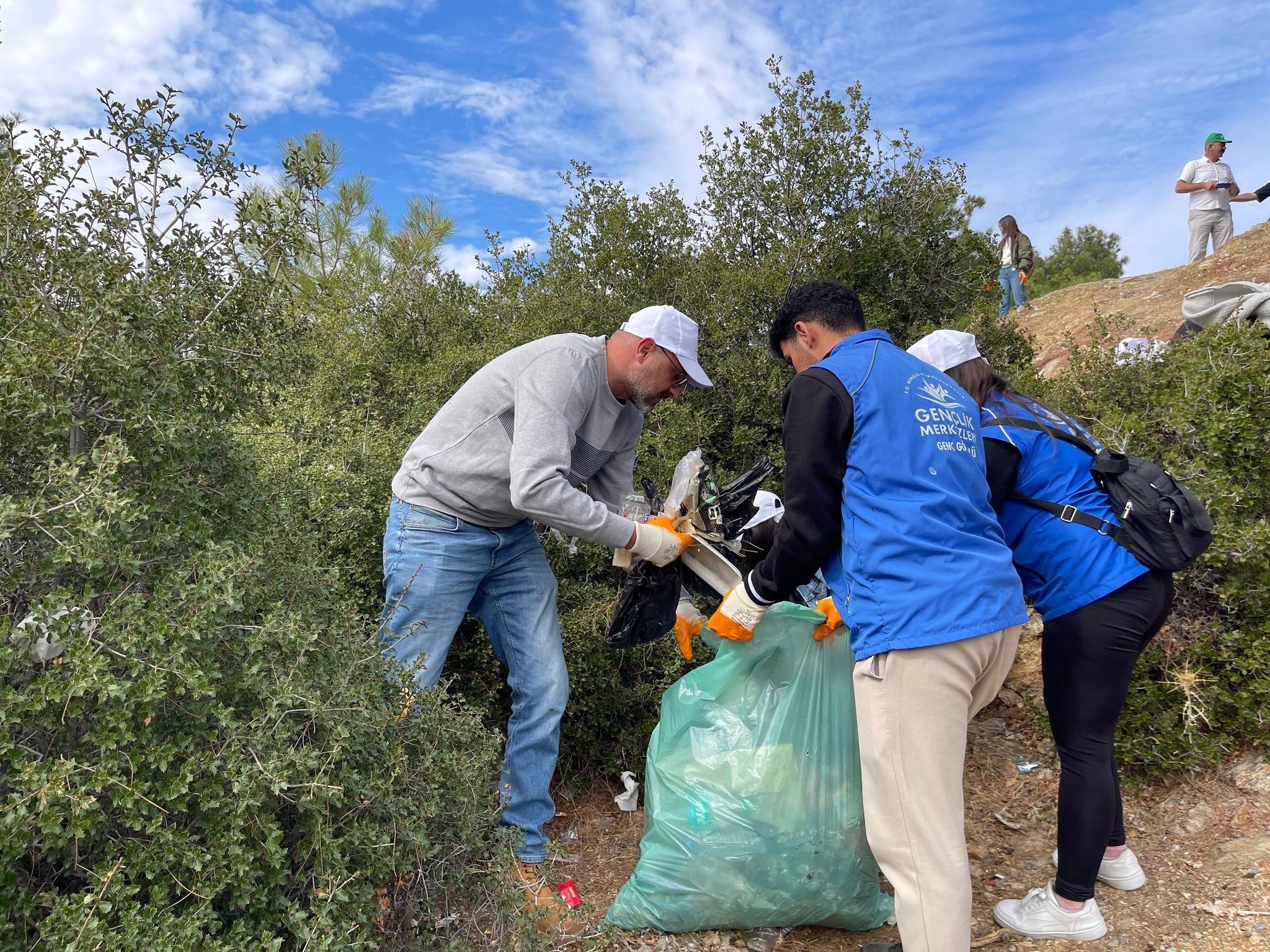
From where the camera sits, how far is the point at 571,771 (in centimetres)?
331

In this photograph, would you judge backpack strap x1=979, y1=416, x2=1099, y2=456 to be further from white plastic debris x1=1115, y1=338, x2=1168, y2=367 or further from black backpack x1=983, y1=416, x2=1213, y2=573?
white plastic debris x1=1115, y1=338, x2=1168, y2=367

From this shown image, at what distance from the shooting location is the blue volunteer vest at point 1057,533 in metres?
2.25

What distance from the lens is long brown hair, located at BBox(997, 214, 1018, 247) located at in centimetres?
1045

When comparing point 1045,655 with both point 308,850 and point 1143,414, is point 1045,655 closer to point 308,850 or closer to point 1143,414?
point 308,850

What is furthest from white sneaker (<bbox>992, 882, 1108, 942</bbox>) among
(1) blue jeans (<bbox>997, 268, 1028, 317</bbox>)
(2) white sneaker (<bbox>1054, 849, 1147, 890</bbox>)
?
(1) blue jeans (<bbox>997, 268, 1028, 317</bbox>)

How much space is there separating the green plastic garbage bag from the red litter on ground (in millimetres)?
134

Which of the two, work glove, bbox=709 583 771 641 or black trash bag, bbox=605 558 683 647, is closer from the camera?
work glove, bbox=709 583 771 641

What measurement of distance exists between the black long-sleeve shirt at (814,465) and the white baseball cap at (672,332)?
574 mm

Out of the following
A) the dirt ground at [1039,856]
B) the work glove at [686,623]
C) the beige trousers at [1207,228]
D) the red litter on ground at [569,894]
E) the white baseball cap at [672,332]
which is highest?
the beige trousers at [1207,228]

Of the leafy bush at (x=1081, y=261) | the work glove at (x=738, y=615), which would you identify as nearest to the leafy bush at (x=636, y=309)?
the work glove at (x=738, y=615)

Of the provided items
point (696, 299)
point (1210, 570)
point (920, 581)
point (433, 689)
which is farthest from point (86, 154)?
point (1210, 570)

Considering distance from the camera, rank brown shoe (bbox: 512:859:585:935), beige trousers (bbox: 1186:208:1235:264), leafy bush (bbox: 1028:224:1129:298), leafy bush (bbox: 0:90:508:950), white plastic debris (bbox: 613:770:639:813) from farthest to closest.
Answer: leafy bush (bbox: 1028:224:1129:298) < beige trousers (bbox: 1186:208:1235:264) < white plastic debris (bbox: 613:770:639:813) < brown shoe (bbox: 512:859:585:935) < leafy bush (bbox: 0:90:508:950)

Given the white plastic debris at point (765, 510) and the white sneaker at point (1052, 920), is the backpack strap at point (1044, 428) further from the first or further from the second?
the white sneaker at point (1052, 920)

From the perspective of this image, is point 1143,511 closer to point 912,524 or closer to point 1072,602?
point 1072,602
